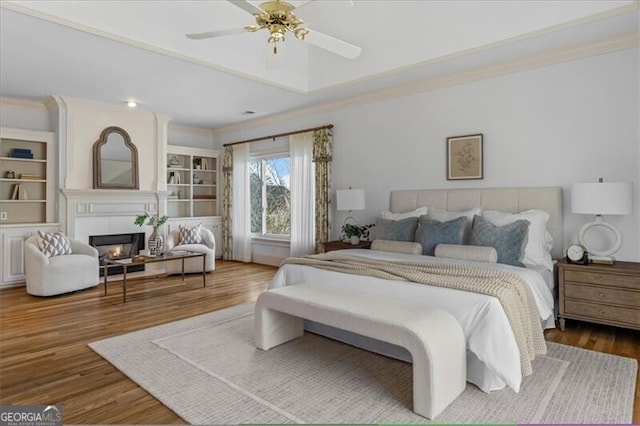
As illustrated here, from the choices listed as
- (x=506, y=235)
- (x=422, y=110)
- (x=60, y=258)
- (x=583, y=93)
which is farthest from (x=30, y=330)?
(x=583, y=93)

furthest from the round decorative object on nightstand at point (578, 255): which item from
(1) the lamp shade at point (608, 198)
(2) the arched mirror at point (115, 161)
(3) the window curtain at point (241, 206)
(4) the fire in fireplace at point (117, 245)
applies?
(2) the arched mirror at point (115, 161)

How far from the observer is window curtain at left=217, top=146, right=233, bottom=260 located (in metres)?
7.71

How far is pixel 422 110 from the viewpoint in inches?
195

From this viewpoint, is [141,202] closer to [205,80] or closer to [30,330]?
[205,80]

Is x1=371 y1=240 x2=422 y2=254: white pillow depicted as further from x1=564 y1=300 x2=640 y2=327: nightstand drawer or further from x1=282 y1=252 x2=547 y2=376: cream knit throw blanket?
x1=564 y1=300 x2=640 y2=327: nightstand drawer

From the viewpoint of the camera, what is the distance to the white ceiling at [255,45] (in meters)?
3.36

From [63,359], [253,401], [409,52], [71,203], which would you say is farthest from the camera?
[71,203]

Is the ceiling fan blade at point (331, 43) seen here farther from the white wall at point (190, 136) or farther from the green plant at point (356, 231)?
the white wall at point (190, 136)

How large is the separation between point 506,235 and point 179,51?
3.78 metres

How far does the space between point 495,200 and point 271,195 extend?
13.7 ft

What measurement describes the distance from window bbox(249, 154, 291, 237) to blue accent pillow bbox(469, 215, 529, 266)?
380 centimetres

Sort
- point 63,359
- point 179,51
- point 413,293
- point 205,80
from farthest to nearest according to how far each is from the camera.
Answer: point 205,80, point 179,51, point 63,359, point 413,293

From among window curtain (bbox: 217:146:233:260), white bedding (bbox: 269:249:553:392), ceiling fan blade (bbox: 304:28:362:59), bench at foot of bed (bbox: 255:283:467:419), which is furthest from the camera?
window curtain (bbox: 217:146:233:260)

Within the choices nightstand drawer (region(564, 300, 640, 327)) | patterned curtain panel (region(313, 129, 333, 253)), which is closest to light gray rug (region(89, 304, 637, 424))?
nightstand drawer (region(564, 300, 640, 327))
